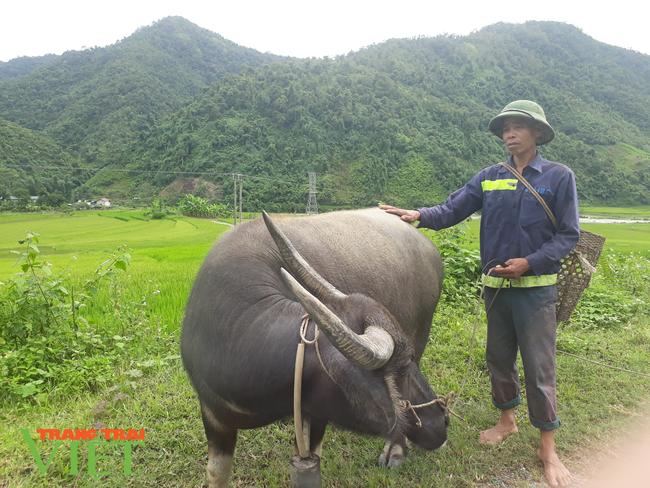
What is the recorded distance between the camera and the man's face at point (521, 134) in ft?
8.01

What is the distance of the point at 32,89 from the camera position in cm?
6750

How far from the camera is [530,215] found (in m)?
2.38

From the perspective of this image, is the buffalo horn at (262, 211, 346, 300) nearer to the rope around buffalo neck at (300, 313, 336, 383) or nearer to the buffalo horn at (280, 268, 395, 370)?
the rope around buffalo neck at (300, 313, 336, 383)

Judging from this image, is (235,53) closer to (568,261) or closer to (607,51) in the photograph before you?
(607,51)

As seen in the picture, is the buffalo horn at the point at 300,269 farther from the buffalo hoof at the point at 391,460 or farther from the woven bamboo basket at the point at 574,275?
the woven bamboo basket at the point at 574,275

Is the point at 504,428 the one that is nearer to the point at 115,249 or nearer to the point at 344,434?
the point at 344,434

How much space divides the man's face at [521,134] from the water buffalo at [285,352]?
5.33 feet

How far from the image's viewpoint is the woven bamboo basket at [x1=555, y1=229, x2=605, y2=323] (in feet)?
9.16

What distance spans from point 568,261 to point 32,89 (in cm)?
9382

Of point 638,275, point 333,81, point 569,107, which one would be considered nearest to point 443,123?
point 333,81

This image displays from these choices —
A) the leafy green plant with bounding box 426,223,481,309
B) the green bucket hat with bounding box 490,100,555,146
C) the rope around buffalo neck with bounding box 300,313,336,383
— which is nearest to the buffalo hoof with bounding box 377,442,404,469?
the rope around buffalo neck with bounding box 300,313,336,383

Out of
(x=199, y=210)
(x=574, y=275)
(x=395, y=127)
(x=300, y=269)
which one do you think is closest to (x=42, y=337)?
(x=300, y=269)

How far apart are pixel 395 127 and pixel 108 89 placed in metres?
59.8

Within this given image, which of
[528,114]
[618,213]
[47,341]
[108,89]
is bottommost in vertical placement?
[618,213]
